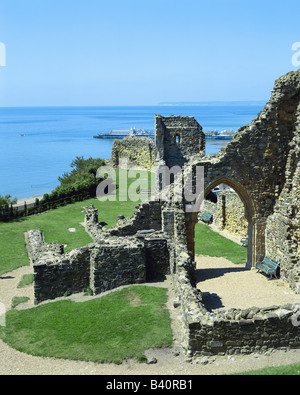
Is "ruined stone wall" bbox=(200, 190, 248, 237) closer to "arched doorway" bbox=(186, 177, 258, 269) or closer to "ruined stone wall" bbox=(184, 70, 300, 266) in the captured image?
"arched doorway" bbox=(186, 177, 258, 269)

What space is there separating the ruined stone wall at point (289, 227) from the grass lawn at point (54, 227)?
9.11m

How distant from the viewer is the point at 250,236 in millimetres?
18641

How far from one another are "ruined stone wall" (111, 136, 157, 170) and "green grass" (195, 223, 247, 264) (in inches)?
830

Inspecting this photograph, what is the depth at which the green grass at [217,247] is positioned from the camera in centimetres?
2082

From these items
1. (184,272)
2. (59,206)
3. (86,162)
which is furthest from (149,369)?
(86,162)

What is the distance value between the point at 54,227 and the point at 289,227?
46.6 ft

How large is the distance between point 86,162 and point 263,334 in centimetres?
3502

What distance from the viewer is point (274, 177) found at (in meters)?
17.9

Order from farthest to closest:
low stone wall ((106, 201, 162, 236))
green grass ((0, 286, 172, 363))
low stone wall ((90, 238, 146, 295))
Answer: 1. low stone wall ((106, 201, 162, 236))
2. low stone wall ((90, 238, 146, 295))
3. green grass ((0, 286, 172, 363))

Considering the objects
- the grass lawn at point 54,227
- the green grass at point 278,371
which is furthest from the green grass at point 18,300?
the green grass at point 278,371

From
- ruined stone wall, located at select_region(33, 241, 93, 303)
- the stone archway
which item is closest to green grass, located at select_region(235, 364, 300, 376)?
ruined stone wall, located at select_region(33, 241, 93, 303)

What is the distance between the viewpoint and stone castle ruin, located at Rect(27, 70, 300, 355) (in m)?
12.7

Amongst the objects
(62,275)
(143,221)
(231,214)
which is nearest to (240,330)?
(62,275)
